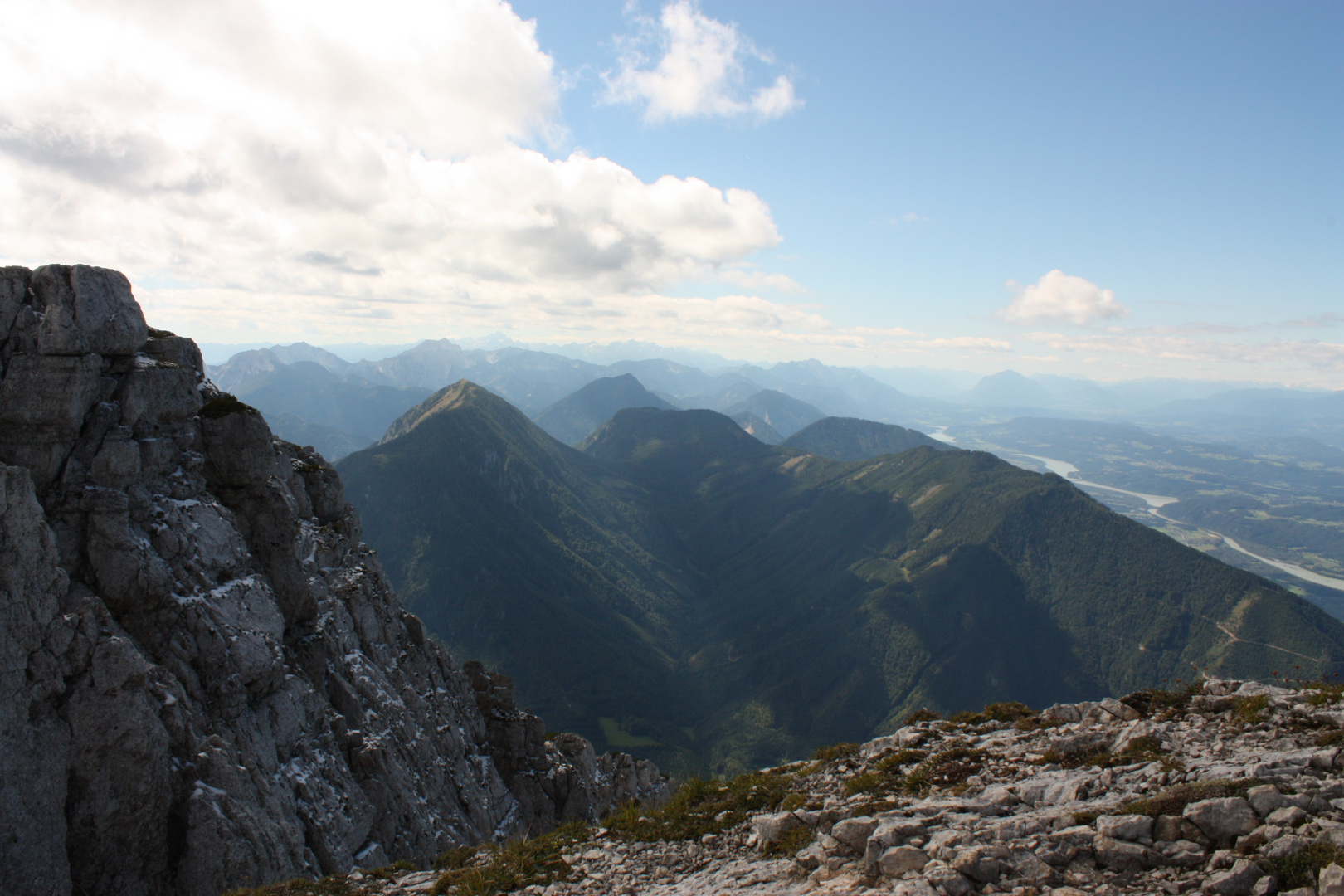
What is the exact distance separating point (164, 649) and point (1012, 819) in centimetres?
3555

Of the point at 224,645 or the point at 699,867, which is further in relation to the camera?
the point at 224,645

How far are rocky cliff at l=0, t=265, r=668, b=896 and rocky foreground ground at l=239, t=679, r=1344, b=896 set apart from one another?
8390 millimetres

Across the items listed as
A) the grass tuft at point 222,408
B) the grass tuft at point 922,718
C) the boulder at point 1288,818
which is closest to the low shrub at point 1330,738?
the boulder at point 1288,818

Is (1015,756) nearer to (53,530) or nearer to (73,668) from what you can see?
(73,668)

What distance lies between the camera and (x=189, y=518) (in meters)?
30.5

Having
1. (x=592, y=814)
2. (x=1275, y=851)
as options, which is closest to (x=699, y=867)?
(x=1275, y=851)

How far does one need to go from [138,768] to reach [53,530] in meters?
11.8

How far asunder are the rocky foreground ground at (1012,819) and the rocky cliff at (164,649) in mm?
8390

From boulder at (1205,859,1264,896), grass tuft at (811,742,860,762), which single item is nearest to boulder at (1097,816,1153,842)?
boulder at (1205,859,1264,896)

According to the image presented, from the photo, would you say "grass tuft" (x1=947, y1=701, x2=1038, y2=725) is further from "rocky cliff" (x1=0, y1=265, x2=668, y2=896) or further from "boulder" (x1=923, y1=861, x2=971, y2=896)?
"rocky cliff" (x1=0, y1=265, x2=668, y2=896)

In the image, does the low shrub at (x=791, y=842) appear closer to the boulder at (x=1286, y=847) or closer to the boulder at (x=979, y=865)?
the boulder at (x=979, y=865)

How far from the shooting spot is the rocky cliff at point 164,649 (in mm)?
22297

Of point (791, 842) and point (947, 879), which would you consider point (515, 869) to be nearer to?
point (791, 842)

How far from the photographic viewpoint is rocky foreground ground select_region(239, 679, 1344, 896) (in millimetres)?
10914
